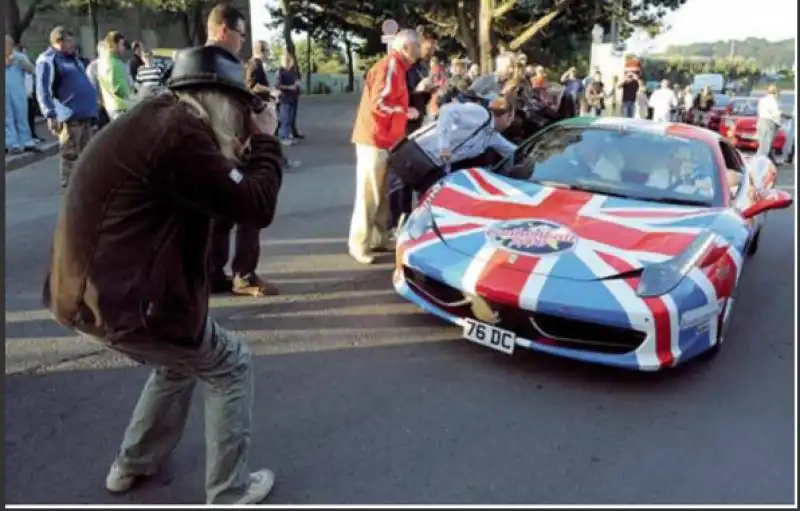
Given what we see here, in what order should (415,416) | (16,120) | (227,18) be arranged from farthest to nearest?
(16,120), (415,416), (227,18)

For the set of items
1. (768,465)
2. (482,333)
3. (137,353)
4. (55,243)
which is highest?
(55,243)

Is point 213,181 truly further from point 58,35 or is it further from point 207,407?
point 58,35

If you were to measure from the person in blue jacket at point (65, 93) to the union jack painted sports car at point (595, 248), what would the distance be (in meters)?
4.83

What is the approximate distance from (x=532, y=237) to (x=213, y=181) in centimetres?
242

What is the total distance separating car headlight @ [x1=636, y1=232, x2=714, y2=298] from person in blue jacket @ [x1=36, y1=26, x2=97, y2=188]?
6252 mm

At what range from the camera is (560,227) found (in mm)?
4277

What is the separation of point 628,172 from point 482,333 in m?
1.80

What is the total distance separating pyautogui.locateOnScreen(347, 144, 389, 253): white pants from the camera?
→ 5.84 metres

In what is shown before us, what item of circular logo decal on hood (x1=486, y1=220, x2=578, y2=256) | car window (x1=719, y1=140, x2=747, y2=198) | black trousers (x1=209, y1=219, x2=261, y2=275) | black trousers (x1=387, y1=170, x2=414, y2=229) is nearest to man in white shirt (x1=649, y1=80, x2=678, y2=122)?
car window (x1=719, y1=140, x2=747, y2=198)

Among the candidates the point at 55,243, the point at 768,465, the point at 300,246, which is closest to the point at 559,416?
the point at 768,465

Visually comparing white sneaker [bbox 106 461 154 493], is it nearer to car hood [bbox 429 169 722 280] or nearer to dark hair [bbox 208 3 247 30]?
dark hair [bbox 208 3 247 30]

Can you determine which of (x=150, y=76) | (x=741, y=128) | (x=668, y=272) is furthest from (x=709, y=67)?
(x=668, y=272)

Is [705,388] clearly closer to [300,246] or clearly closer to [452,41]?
[300,246]

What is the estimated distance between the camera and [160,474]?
2885 millimetres
